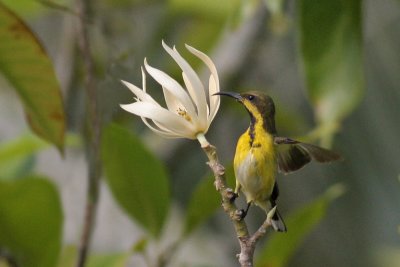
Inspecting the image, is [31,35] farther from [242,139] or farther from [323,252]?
[323,252]

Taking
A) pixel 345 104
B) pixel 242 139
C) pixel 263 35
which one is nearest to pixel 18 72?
pixel 345 104

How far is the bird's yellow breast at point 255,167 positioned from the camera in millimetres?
635

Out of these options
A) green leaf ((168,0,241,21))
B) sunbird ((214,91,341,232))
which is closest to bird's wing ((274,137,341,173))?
sunbird ((214,91,341,232))

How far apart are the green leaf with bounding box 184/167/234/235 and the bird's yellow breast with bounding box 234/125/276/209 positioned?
0.58m

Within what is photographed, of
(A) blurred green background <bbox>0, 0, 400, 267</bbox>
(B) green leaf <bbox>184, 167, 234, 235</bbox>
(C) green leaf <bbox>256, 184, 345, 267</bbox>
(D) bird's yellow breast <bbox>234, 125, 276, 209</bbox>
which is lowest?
(D) bird's yellow breast <bbox>234, 125, 276, 209</bbox>

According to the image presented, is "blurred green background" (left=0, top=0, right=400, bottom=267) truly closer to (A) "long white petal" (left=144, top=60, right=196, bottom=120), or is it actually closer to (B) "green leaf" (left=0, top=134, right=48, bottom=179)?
(B) "green leaf" (left=0, top=134, right=48, bottom=179)

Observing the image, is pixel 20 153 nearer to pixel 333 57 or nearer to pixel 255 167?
pixel 333 57

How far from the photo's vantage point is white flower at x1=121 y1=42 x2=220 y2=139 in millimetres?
591

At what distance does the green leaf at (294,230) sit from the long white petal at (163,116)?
0.70 metres

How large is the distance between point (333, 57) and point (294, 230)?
28 cm

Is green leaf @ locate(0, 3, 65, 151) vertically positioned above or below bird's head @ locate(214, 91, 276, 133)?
above

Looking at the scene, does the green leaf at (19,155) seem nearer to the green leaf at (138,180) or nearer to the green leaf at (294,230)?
the green leaf at (138,180)

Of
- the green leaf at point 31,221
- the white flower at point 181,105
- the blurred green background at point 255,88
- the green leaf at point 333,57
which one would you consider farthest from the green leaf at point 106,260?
the white flower at point 181,105

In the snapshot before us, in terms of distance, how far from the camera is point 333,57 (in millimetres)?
1192
